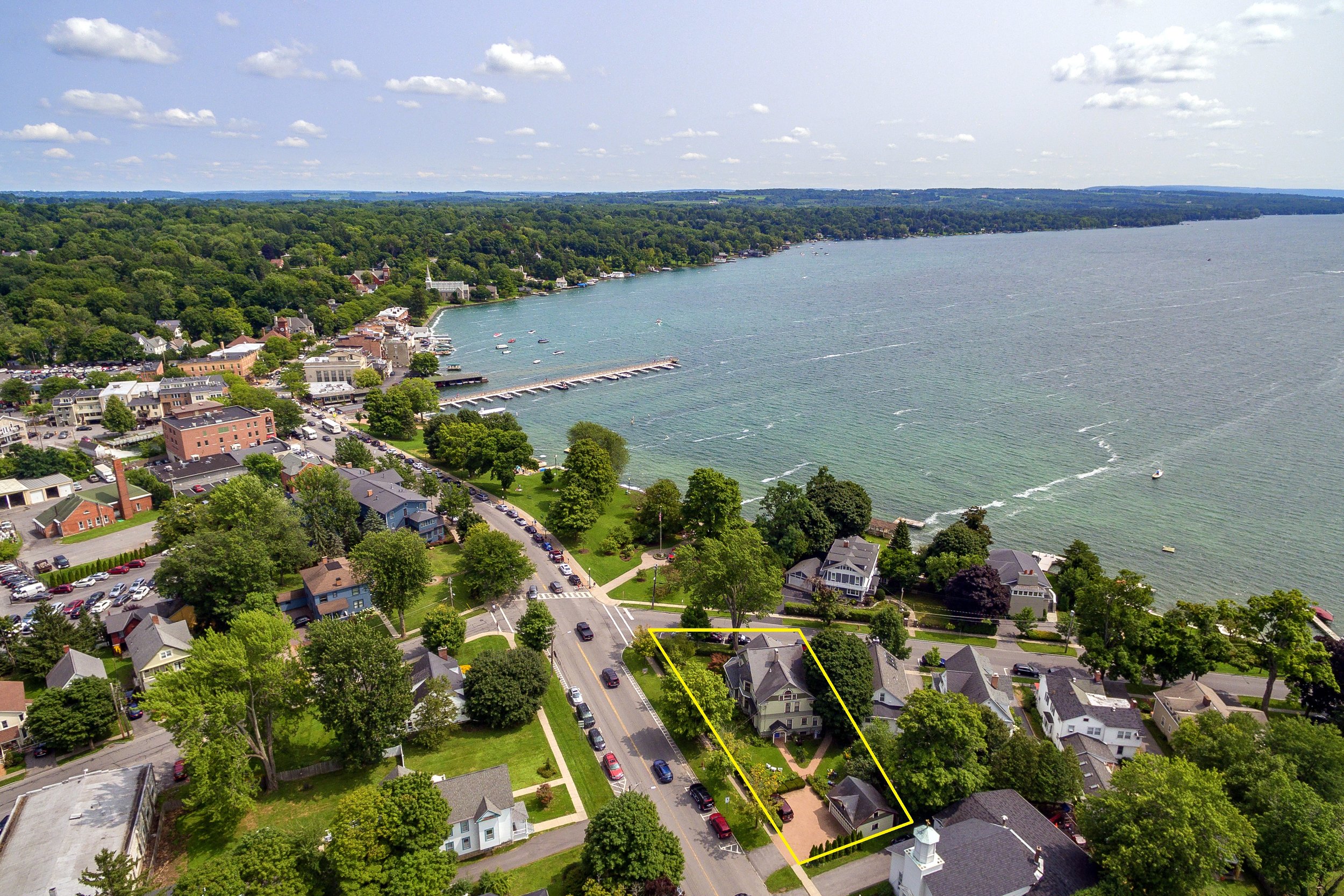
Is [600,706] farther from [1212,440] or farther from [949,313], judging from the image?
[949,313]

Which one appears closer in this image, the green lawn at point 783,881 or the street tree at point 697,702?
the green lawn at point 783,881

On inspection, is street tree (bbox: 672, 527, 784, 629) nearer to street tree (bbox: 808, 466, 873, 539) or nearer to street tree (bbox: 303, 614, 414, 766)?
street tree (bbox: 808, 466, 873, 539)

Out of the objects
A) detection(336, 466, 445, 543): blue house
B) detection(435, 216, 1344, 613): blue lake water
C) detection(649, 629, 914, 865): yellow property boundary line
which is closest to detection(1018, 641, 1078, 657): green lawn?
detection(435, 216, 1344, 613): blue lake water

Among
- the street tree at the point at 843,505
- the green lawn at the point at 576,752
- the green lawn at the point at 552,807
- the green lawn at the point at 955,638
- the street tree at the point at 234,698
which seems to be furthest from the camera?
the street tree at the point at 843,505

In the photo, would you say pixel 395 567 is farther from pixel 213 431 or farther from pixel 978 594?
pixel 213 431

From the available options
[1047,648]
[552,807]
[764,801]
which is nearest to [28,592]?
[552,807]

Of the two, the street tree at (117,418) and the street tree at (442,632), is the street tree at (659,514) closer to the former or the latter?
the street tree at (442,632)

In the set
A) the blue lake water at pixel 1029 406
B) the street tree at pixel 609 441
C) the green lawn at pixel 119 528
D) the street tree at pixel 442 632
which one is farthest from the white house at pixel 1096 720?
the green lawn at pixel 119 528
